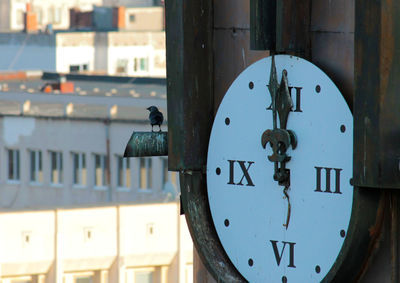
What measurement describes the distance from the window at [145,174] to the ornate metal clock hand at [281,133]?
5514 cm

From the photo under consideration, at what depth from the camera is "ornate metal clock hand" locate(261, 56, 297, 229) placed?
421 inches

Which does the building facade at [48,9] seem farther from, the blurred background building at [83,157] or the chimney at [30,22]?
the chimney at [30,22]

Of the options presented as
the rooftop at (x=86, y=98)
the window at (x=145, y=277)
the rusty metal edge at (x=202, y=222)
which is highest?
the rusty metal edge at (x=202, y=222)

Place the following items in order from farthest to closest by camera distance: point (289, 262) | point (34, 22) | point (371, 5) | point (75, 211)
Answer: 1. point (34, 22)
2. point (75, 211)
3. point (289, 262)
4. point (371, 5)

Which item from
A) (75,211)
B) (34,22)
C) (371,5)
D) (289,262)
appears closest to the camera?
(371,5)

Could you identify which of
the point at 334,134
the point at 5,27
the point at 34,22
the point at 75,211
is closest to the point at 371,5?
the point at 334,134

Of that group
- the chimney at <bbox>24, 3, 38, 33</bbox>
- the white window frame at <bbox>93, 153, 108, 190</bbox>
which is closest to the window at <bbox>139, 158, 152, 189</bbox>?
the white window frame at <bbox>93, 153, 108, 190</bbox>

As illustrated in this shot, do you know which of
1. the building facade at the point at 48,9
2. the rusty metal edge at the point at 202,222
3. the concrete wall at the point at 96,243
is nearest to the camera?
the rusty metal edge at the point at 202,222

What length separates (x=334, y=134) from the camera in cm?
1047

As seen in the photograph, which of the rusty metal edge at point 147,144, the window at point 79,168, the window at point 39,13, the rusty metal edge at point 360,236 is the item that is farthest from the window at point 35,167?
the rusty metal edge at point 360,236

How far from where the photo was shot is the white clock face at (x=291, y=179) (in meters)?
10.5

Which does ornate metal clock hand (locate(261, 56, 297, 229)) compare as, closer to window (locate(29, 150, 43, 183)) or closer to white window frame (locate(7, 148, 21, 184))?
window (locate(29, 150, 43, 183))

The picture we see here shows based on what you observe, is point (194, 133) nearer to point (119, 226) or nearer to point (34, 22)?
point (119, 226)

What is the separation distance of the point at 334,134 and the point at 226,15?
128 cm
